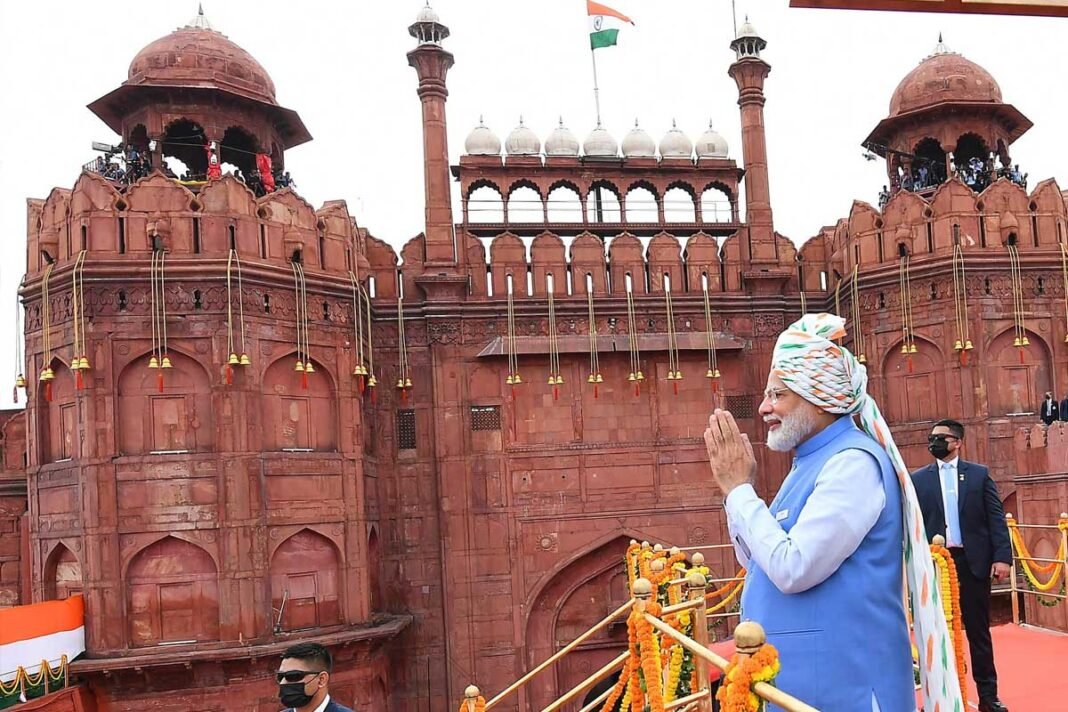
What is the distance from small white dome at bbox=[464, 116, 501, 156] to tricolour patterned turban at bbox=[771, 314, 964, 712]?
14766 millimetres

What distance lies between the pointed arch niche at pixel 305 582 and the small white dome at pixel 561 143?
7888mm

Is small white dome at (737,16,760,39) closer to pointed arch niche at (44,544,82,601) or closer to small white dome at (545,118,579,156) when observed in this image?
small white dome at (545,118,579,156)

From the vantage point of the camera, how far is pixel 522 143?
1734 cm

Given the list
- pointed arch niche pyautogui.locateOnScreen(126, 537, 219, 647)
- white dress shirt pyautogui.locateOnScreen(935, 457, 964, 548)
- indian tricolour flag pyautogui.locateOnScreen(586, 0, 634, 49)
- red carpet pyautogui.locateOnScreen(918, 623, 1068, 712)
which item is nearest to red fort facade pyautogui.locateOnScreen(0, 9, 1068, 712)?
pointed arch niche pyautogui.locateOnScreen(126, 537, 219, 647)

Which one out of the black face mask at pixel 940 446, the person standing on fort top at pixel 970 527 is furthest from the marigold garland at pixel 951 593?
the black face mask at pixel 940 446

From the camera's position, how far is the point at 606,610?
16250 mm

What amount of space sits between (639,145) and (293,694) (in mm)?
14610

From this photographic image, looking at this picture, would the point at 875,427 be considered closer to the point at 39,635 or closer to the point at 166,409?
the point at 39,635

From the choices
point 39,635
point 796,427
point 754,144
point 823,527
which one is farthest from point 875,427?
point 754,144

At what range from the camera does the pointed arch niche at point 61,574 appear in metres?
13.1

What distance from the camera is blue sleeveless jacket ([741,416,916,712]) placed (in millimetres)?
2635

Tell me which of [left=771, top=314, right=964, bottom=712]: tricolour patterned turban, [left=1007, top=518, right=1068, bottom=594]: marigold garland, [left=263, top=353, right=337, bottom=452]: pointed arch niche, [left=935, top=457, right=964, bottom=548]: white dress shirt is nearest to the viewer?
[left=771, top=314, right=964, bottom=712]: tricolour patterned turban

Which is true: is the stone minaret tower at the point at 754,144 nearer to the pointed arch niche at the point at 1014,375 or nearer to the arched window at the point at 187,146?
the pointed arch niche at the point at 1014,375

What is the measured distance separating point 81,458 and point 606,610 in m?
8.43
